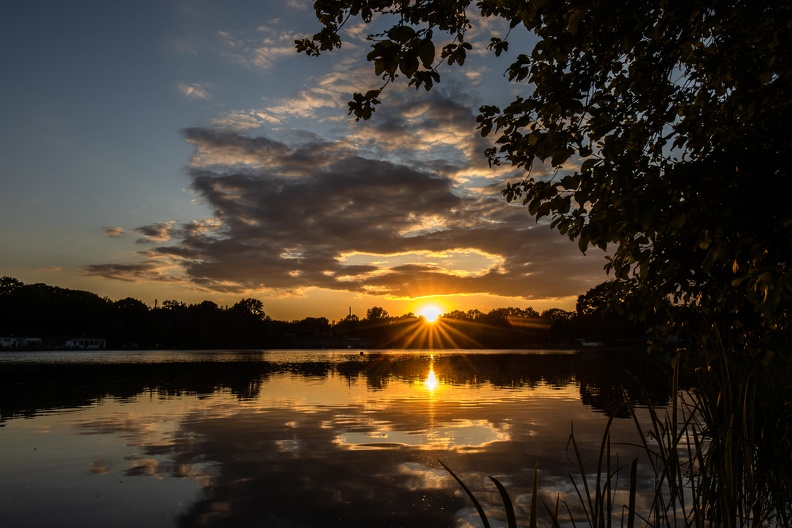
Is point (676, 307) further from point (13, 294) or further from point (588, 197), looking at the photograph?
point (13, 294)

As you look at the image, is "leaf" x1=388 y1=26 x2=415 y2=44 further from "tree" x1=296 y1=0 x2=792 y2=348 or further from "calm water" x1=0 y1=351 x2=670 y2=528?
"calm water" x1=0 y1=351 x2=670 y2=528

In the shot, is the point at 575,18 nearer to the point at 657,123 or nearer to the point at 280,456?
the point at 657,123

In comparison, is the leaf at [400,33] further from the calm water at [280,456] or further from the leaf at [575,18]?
the calm water at [280,456]

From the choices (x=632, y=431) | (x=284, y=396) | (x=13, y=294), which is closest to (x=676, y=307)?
(x=632, y=431)

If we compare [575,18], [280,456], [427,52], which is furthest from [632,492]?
[280,456]

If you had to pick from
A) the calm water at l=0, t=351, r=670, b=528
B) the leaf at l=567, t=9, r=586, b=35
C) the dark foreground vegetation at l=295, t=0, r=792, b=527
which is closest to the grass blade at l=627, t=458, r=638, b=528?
the dark foreground vegetation at l=295, t=0, r=792, b=527

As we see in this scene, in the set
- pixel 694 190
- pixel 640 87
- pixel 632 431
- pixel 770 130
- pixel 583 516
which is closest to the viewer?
pixel 694 190

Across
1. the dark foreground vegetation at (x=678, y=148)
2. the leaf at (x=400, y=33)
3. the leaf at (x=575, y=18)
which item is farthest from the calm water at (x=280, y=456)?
the leaf at (x=400, y=33)

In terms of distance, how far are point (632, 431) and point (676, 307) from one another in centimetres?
1037

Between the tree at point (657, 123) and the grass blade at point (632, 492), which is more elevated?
the tree at point (657, 123)

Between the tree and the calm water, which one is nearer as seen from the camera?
the tree

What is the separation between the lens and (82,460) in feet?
42.7

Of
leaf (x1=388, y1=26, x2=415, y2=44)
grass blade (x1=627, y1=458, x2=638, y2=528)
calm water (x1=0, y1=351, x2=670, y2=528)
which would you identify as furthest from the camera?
calm water (x1=0, y1=351, x2=670, y2=528)

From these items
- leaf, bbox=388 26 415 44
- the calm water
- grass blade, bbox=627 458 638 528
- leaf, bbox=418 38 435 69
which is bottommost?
the calm water
